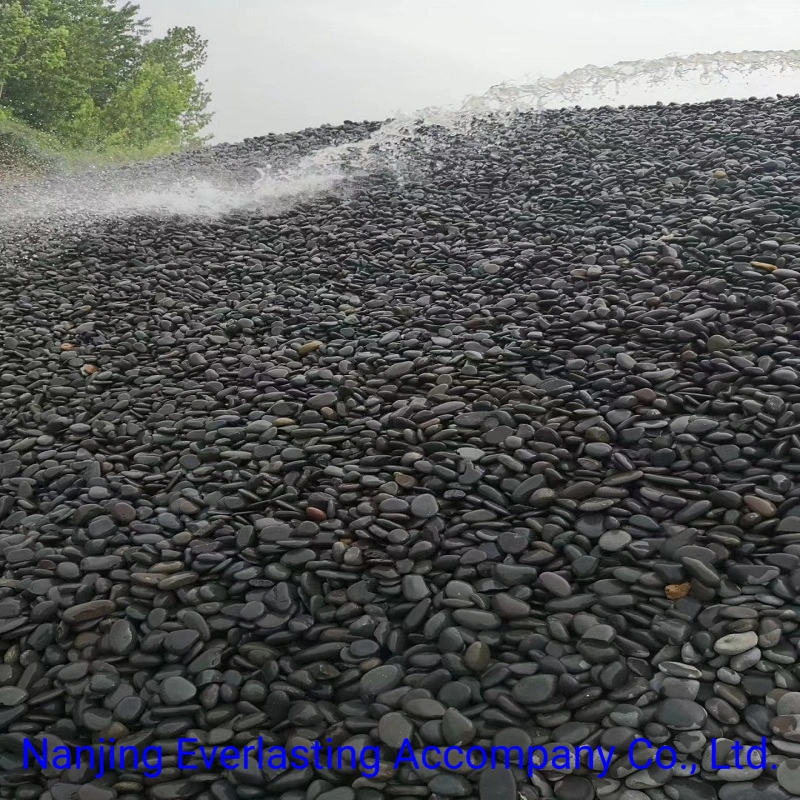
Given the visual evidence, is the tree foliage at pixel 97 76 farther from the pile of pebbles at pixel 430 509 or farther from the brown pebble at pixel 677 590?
the brown pebble at pixel 677 590

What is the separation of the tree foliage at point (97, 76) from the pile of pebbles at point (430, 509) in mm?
11817

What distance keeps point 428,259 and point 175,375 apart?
2.39 metres

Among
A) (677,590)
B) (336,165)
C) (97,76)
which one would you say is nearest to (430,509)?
(677,590)

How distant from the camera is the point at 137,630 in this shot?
10.1 feet

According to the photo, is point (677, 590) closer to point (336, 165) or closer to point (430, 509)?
point (430, 509)

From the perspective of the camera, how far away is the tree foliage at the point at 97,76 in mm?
15125

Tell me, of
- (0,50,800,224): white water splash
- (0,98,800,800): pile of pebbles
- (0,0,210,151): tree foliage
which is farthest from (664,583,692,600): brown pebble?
(0,0,210,151): tree foliage

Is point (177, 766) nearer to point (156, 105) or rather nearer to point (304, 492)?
point (304, 492)

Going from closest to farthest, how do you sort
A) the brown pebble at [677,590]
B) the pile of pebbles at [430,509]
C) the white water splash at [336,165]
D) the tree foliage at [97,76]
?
1. the pile of pebbles at [430,509]
2. the brown pebble at [677,590]
3. the white water splash at [336,165]
4. the tree foliage at [97,76]

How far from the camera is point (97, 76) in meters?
17.9

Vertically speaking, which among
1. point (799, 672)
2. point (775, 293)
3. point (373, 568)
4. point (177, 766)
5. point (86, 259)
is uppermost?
point (86, 259)

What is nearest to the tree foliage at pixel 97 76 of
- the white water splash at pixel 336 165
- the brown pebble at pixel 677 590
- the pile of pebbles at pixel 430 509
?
the white water splash at pixel 336 165

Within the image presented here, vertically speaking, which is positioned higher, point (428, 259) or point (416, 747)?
point (428, 259)

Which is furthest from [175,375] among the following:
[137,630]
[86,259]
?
[86,259]
